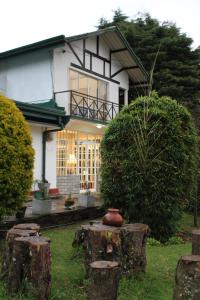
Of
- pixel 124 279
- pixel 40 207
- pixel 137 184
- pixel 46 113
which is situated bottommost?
pixel 124 279

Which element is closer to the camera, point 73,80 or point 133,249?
point 133,249

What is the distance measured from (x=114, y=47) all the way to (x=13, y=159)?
39.2 feet

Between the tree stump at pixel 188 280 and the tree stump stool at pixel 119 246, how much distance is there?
1190mm

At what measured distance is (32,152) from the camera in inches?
250

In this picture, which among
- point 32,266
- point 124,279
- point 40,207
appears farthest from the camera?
point 40,207

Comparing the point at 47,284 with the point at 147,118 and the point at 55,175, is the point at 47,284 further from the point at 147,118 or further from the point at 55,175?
the point at 55,175

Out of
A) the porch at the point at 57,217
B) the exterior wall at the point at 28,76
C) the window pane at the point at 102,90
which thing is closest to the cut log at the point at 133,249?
the porch at the point at 57,217

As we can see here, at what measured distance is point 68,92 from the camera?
13.4m

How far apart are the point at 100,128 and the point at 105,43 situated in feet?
13.8

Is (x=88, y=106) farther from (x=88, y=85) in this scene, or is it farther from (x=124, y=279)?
(x=124, y=279)

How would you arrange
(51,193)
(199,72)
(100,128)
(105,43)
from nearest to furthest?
(51,193), (100,128), (105,43), (199,72)

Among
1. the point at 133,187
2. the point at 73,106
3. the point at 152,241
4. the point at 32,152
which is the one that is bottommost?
the point at 152,241

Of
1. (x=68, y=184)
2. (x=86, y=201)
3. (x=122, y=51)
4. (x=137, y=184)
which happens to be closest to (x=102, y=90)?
(x=122, y=51)

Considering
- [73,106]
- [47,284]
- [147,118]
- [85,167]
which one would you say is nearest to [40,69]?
[73,106]
